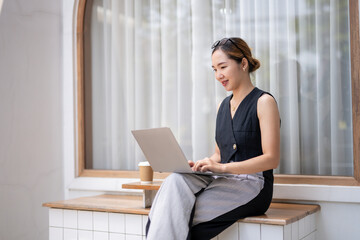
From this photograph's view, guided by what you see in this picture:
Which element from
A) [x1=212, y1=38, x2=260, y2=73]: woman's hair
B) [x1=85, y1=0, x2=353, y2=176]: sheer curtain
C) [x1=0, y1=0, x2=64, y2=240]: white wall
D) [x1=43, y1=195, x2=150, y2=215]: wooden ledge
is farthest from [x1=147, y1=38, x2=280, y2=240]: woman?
[x1=0, y1=0, x2=64, y2=240]: white wall

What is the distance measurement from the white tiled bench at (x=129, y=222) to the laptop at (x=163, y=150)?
0.28m

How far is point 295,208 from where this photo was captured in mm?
2252

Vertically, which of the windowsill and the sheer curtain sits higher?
the sheer curtain

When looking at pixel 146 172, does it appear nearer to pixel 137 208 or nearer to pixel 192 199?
pixel 137 208

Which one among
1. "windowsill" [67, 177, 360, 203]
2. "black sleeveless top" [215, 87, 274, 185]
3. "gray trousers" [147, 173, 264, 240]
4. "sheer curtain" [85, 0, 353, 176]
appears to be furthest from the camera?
"sheer curtain" [85, 0, 353, 176]

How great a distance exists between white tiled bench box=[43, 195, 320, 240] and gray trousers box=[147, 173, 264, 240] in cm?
12

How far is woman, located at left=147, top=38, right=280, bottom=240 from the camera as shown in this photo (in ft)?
6.34

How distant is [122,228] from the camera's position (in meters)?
2.35

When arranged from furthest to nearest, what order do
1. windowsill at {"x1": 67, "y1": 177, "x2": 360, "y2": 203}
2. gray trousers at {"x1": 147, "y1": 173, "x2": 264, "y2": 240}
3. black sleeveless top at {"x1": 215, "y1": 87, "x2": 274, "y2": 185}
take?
windowsill at {"x1": 67, "y1": 177, "x2": 360, "y2": 203}
black sleeveless top at {"x1": 215, "y1": 87, "x2": 274, "y2": 185}
gray trousers at {"x1": 147, "y1": 173, "x2": 264, "y2": 240}

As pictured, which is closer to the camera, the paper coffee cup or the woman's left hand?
the woman's left hand

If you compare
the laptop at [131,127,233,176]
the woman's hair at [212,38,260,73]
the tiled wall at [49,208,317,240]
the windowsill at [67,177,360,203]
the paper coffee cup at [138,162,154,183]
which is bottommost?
the tiled wall at [49,208,317,240]

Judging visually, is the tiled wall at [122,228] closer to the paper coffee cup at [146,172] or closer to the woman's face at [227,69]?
the paper coffee cup at [146,172]

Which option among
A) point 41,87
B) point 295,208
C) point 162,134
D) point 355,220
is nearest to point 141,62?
point 41,87

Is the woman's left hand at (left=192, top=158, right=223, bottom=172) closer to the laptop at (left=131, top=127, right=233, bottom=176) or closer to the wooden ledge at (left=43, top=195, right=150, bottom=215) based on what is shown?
the laptop at (left=131, top=127, right=233, bottom=176)
